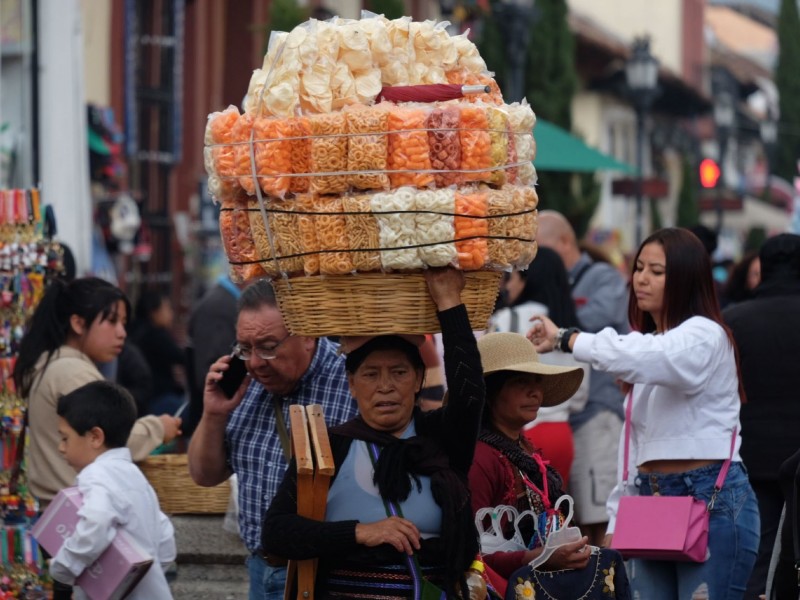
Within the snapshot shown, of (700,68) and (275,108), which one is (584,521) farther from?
(700,68)

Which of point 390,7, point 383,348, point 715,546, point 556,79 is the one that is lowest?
point 715,546

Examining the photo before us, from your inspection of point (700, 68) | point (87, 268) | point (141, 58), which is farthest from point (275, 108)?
point (700, 68)

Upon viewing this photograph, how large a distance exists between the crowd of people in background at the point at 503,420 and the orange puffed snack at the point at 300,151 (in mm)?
452

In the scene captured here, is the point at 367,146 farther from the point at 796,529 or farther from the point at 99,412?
the point at 99,412

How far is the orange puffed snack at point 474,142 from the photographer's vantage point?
482 cm

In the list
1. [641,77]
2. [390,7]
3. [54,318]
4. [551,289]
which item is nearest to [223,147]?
[54,318]

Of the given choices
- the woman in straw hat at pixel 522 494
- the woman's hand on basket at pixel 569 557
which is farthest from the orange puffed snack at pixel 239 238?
the woman's hand on basket at pixel 569 557

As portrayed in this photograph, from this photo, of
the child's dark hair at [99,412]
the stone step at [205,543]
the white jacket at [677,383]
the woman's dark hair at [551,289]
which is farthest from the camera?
the woman's dark hair at [551,289]

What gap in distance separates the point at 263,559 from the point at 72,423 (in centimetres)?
119

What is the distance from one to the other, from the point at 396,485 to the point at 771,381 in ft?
11.3

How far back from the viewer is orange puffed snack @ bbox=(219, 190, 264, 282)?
5.04 meters

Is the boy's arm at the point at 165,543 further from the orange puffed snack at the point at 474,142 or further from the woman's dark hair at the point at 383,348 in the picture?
the orange puffed snack at the point at 474,142

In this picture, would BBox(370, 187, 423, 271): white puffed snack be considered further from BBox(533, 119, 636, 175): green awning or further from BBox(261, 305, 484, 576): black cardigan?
BBox(533, 119, 636, 175): green awning

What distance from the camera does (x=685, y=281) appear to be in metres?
6.52
